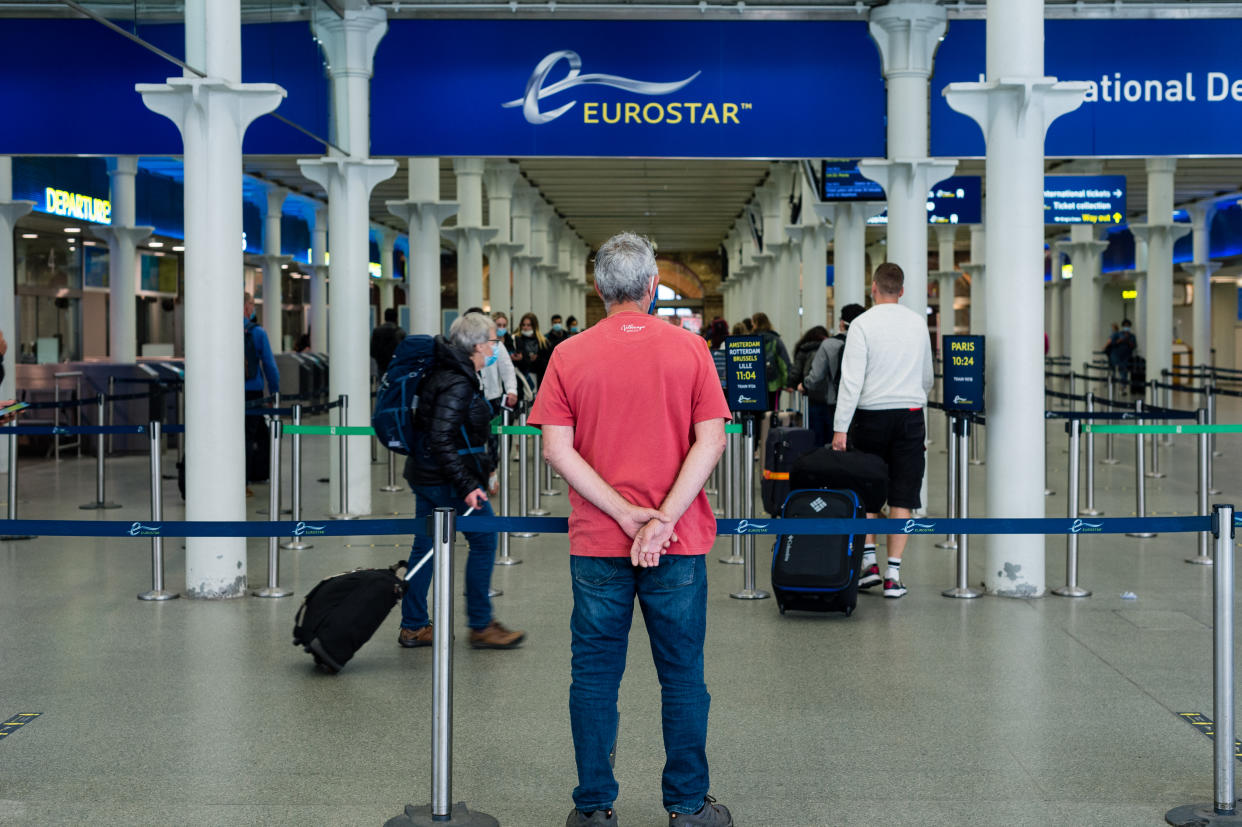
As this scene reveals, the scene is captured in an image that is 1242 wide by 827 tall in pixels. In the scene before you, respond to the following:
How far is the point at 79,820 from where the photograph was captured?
4.33 metres

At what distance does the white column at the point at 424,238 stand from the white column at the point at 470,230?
17.2ft

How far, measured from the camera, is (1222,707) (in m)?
4.37

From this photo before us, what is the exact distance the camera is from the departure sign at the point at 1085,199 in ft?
63.3

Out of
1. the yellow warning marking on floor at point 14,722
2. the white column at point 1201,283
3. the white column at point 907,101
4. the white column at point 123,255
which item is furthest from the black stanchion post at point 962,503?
the white column at point 1201,283

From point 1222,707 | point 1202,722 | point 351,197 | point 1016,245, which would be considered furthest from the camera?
point 351,197

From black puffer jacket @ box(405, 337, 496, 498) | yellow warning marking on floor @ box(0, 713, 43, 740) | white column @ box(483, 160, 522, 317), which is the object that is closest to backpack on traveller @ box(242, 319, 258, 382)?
black puffer jacket @ box(405, 337, 496, 498)

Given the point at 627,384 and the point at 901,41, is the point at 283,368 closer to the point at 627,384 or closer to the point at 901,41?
the point at 901,41

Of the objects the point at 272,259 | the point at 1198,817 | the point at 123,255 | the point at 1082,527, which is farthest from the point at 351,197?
the point at 272,259

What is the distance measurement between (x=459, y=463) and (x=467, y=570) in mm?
681

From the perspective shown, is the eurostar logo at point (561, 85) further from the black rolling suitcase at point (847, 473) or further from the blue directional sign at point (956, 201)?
the blue directional sign at point (956, 201)

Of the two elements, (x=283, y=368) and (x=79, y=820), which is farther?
(x=283, y=368)

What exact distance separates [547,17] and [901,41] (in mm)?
3239

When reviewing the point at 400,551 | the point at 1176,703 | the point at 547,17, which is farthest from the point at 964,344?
the point at 547,17

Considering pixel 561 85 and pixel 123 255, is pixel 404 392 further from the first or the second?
pixel 123 255
